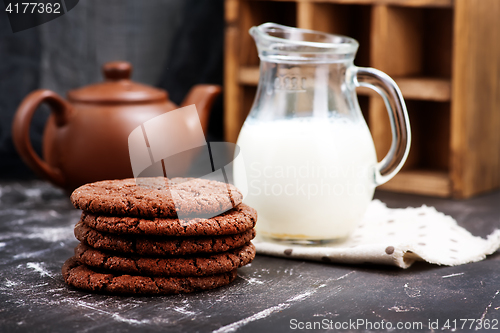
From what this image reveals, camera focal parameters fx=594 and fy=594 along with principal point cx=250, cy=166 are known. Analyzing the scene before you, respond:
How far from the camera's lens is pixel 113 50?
71.7 inches

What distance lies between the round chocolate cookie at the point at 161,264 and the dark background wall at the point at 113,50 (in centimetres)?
104

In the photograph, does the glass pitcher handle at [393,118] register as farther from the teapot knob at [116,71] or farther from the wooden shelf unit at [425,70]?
the teapot knob at [116,71]

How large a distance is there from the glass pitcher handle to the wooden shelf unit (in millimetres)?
456

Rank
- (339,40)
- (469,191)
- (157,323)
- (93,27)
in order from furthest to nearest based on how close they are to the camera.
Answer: (93,27)
(469,191)
(339,40)
(157,323)

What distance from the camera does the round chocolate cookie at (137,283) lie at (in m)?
0.72

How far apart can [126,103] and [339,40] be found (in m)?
0.53

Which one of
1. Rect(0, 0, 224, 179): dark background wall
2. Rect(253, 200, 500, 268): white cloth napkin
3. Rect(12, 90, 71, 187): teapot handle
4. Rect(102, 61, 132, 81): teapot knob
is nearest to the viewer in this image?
Rect(253, 200, 500, 268): white cloth napkin

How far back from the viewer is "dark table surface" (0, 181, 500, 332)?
65cm

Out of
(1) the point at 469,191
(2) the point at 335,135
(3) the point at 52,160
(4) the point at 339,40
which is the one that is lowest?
(1) the point at 469,191

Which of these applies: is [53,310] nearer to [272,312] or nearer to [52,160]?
[272,312]

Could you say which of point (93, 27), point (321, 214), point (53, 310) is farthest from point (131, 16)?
point (53, 310)

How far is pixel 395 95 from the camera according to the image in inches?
35.9

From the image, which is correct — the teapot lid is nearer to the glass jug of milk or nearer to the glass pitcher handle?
the glass jug of milk

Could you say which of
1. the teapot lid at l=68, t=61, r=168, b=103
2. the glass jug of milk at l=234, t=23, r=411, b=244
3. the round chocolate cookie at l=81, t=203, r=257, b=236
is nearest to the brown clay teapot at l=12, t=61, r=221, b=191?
the teapot lid at l=68, t=61, r=168, b=103
